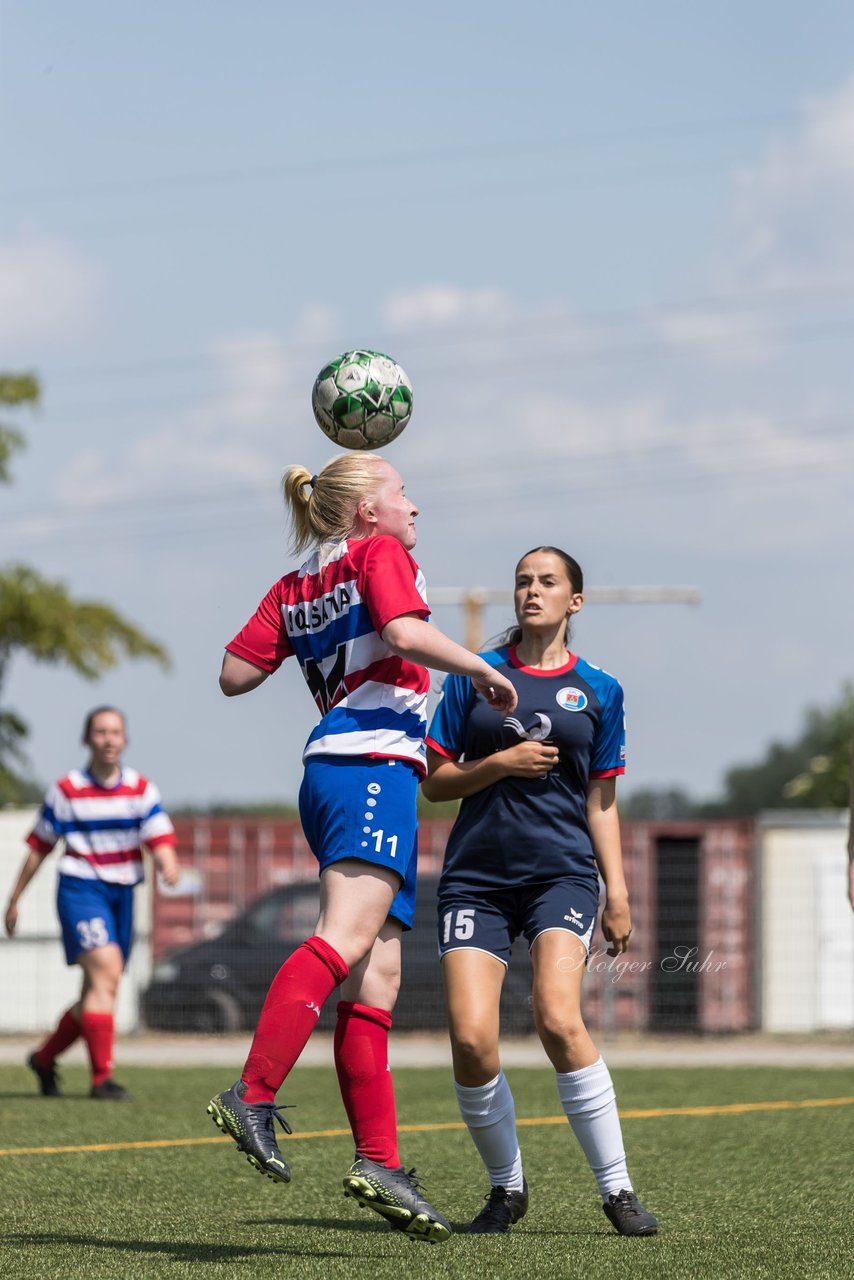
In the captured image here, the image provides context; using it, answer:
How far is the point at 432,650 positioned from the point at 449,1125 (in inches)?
194

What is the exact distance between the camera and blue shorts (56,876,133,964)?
10.8 m

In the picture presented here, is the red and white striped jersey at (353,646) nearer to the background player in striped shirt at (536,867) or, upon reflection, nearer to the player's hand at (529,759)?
the player's hand at (529,759)

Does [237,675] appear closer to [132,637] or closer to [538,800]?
[538,800]

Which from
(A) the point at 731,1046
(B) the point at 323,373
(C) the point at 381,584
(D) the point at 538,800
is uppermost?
(B) the point at 323,373

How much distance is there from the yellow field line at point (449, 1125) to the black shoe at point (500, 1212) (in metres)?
2.73

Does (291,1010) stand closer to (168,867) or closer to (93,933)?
(168,867)

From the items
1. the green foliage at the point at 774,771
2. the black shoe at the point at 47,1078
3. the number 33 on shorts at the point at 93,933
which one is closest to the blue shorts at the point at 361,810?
the number 33 on shorts at the point at 93,933

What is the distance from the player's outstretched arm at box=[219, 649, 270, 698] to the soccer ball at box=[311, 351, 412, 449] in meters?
0.87

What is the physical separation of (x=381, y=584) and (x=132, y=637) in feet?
73.5

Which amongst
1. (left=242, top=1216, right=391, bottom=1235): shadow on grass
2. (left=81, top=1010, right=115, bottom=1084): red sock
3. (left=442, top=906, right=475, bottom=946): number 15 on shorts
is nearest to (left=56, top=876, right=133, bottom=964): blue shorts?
(left=81, top=1010, right=115, bottom=1084): red sock

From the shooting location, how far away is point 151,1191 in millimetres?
6672

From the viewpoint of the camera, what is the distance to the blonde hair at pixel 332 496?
17.7 feet

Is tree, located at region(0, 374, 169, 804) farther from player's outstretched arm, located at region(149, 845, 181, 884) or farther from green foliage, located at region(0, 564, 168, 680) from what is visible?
player's outstretched arm, located at region(149, 845, 181, 884)

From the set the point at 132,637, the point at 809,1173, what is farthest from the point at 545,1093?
the point at 132,637
